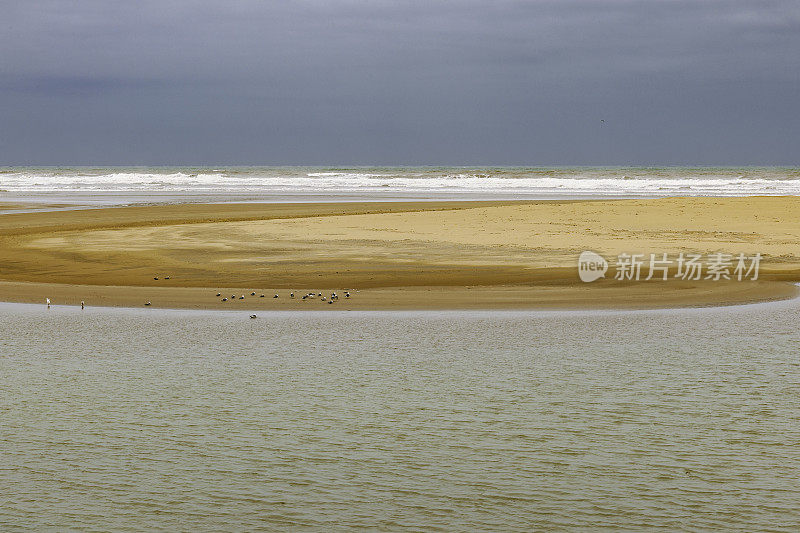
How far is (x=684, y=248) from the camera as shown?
63.3ft

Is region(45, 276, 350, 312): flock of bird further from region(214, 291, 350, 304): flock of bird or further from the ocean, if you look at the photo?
the ocean

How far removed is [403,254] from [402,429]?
12262mm

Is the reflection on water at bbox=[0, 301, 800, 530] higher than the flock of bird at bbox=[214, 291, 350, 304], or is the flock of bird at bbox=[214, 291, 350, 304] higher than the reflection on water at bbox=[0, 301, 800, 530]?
the flock of bird at bbox=[214, 291, 350, 304]

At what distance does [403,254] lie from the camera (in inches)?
741

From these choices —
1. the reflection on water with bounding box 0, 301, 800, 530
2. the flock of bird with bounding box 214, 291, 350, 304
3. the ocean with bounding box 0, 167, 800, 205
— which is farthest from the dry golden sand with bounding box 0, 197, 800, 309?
the ocean with bounding box 0, 167, 800, 205

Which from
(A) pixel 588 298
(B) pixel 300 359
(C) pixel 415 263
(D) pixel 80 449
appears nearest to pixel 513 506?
(D) pixel 80 449

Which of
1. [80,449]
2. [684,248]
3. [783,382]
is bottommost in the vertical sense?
[80,449]

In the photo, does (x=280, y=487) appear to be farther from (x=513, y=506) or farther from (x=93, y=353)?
(x=93, y=353)

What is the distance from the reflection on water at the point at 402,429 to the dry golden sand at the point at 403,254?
332cm

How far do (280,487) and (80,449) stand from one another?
1.62m

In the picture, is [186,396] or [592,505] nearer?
[592,505]

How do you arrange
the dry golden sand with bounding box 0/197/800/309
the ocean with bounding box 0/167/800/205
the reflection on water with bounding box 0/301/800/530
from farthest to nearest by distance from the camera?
the ocean with bounding box 0/167/800/205, the dry golden sand with bounding box 0/197/800/309, the reflection on water with bounding box 0/301/800/530

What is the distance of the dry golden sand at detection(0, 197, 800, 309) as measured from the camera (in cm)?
1421

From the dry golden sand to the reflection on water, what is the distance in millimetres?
3320
